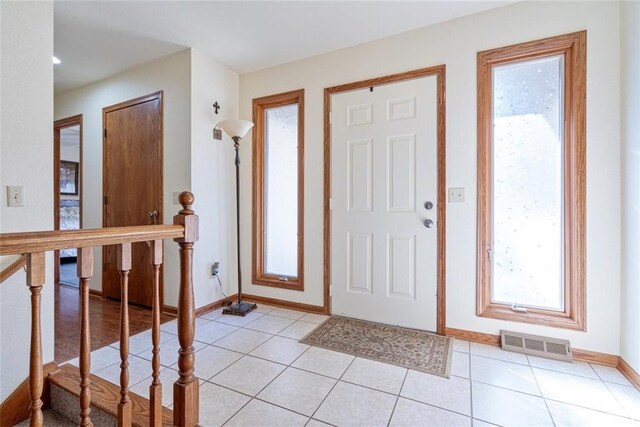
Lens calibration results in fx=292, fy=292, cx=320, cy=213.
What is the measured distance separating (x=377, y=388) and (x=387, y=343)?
1.87 feet

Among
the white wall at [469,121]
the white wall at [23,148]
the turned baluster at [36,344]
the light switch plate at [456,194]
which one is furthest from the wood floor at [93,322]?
the light switch plate at [456,194]

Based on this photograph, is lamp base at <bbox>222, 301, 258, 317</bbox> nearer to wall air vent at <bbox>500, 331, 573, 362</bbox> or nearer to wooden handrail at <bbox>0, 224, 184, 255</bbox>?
wooden handrail at <bbox>0, 224, 184, 255</bbox>

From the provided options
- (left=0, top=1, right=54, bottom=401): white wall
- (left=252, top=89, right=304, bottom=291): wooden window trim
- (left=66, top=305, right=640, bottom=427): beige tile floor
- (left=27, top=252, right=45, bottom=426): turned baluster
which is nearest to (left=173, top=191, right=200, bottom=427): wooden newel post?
(left=66, top=305, right=640, bottom=427): beige tile floor

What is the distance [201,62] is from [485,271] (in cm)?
318

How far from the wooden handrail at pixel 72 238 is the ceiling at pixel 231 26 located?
1.93 metres

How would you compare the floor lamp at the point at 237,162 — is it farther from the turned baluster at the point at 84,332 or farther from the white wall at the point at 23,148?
the turned baluster at the point at 84,332

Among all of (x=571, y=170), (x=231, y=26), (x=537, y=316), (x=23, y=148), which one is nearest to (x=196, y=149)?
(x=231, y=26)

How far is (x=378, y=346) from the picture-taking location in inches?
86.4

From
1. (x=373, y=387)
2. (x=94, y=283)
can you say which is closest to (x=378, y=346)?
(x=373, y=387)

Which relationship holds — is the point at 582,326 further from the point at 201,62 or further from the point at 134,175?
the point at 134,175

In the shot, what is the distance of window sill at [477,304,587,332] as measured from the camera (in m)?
2.01

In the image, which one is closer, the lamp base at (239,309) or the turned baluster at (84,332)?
the turned baluster at (84,332)

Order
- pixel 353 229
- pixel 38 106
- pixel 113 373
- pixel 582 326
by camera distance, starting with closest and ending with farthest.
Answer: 1. pixel 38 106
2. pixel 113 373
3. pixel 582 326
4. pixel 353 229

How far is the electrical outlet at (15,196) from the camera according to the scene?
5.21 ft
